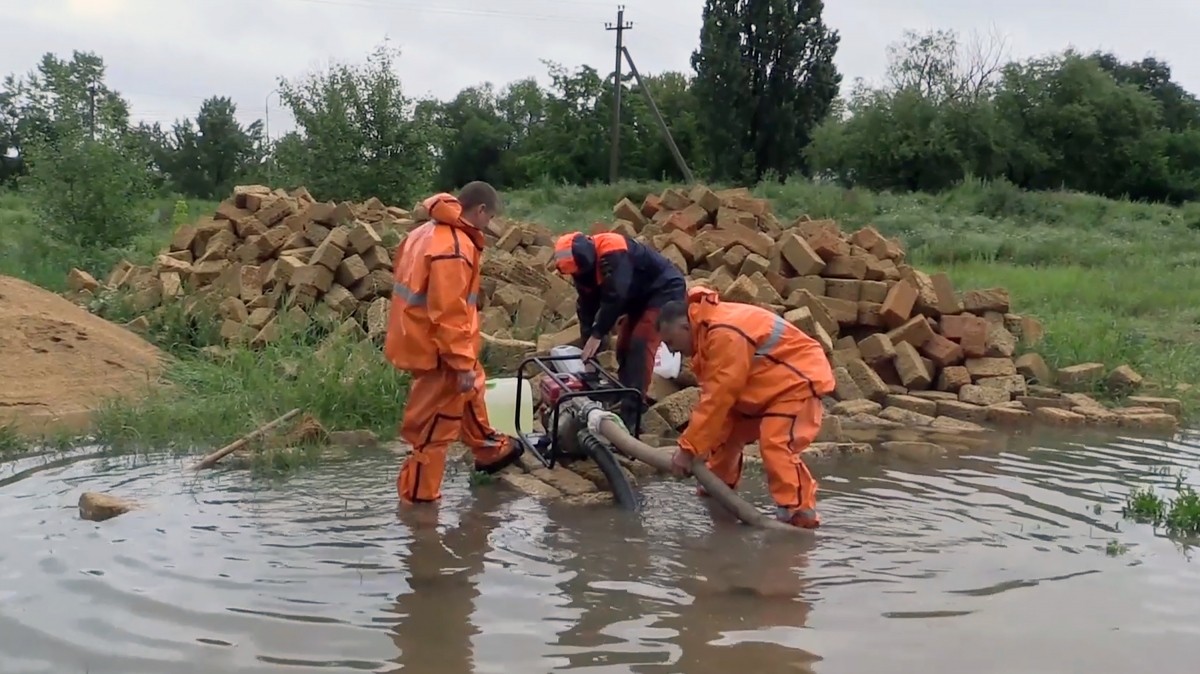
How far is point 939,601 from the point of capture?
4.84 metres

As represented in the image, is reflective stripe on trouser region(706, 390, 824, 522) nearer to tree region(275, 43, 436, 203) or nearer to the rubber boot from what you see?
the rubber boot

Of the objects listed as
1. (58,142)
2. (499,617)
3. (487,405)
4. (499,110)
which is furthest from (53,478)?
(499,110)

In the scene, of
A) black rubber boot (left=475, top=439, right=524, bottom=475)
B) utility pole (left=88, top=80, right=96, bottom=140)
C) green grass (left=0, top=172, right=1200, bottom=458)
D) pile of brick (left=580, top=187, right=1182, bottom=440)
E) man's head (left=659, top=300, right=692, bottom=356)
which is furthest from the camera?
utility pole (left=88, top=80, right=96, bottom=140)

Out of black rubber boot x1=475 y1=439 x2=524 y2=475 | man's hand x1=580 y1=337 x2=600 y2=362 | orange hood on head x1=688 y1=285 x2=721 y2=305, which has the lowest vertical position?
black rubber boot x1=475 y1=439 x2=524 y2=475

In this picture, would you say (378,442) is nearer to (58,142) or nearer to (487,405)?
(487,405)

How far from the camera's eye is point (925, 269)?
17.8 m

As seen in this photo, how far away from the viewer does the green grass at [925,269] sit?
8469mm

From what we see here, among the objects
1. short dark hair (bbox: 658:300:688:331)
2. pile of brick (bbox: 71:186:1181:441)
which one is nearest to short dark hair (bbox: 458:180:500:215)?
short dark hair (bbox: 658:300:688:331)

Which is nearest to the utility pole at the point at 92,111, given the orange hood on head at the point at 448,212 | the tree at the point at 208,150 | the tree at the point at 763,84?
the orange hood on head at the point at 448,212

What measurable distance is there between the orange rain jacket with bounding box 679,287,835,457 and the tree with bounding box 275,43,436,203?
46.8 feet

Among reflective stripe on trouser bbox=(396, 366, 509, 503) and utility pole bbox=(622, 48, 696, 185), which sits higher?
utility pole bbox=(622, 48, 696, 185)

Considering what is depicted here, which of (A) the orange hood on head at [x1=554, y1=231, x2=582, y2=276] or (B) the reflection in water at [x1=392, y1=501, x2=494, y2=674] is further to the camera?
(A) the orange hood on head at [x1=554, y1=231, x2=582, y2=276]

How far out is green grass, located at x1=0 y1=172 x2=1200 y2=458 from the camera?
8.47 metres

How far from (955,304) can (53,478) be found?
26.3 feet
